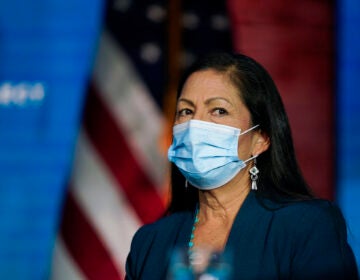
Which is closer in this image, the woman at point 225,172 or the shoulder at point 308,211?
the shoulder at point 308,211

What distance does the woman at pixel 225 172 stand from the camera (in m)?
2.13

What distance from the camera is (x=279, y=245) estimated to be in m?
2.01

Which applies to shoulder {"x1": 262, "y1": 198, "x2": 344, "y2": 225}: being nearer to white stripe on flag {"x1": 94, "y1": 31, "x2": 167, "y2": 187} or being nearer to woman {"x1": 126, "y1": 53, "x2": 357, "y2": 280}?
woman {"x1": 126, "y1": 53, "x2": 357, "y2": 280}

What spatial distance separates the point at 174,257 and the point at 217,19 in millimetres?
2193

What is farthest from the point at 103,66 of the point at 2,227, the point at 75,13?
the point at 2,227

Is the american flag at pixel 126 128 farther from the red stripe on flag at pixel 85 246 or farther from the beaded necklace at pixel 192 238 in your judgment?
the beaded necklace at pixel 192 238

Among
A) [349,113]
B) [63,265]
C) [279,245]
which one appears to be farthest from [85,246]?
[279,245]

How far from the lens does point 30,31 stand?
4.21 meters

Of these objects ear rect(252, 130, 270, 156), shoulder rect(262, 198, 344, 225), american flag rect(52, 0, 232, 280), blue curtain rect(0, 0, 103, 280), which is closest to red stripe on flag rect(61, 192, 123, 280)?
american flag rect(52, 0, 232, 280)

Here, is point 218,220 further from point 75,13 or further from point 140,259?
point 75,13

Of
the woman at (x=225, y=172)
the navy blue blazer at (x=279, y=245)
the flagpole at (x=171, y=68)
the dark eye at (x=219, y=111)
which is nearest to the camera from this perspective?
the navy blue blazer at (x=279, y=245)

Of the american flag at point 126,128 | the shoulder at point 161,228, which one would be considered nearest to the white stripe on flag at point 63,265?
the american flag at point 126,128

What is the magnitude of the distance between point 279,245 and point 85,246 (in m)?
2.07

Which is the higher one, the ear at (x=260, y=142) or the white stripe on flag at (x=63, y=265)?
the ear at (x=260, y=142)
